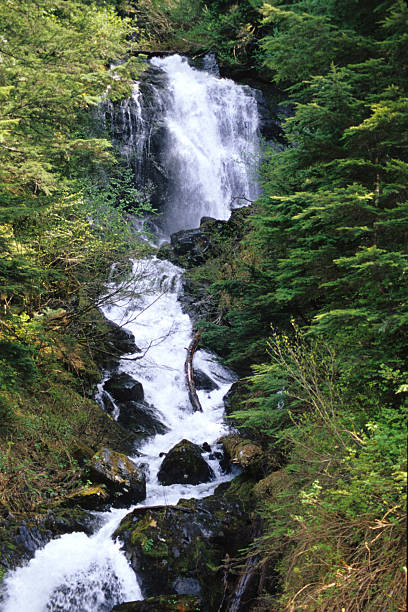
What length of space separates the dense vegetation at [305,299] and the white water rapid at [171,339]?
1.06 meters

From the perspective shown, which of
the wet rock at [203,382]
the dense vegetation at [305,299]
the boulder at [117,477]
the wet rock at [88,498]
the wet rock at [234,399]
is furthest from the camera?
the wet rock at [203,382]

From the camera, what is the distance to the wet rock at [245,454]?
7.76m

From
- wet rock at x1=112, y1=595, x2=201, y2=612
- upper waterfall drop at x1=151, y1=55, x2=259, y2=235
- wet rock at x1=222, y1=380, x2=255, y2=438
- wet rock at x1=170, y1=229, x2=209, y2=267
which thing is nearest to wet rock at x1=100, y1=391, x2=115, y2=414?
wet rock at x1=222, y1=380, x2=255, y2=438

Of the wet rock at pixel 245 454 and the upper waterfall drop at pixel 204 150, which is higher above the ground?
the upper waterfall drop at pixel 204 150

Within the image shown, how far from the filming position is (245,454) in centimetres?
813

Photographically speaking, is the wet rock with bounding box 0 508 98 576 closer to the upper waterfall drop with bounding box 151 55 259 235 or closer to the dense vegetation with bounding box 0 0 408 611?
the dense vegetation with bounding box 0 0 408 611

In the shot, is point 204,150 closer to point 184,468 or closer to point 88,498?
point 184,468

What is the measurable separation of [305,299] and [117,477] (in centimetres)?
447

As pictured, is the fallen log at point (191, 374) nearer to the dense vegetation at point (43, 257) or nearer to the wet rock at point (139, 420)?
the wet rock at point (139, 420)

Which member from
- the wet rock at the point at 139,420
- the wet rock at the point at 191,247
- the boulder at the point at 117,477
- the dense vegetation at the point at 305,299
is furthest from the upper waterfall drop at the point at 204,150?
the boulder at the point at 117,477

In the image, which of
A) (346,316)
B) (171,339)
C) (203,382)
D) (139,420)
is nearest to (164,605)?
(346,316)

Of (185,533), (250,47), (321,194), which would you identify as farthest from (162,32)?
(185,533)

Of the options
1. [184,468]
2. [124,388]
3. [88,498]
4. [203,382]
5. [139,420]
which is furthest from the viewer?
[203,382]

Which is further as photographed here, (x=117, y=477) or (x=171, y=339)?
(x=171, y=339)
